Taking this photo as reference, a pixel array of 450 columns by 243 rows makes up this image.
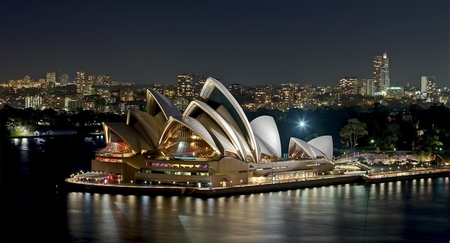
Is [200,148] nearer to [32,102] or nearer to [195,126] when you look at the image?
[195,126]

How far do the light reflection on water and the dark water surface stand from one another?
0.10 feet

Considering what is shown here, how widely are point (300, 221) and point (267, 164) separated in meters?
7.85

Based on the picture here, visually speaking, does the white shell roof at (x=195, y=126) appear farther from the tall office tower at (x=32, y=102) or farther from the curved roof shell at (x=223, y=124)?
the tall office tower at (x=32, y=102)

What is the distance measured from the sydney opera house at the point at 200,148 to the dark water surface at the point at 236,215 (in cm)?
150

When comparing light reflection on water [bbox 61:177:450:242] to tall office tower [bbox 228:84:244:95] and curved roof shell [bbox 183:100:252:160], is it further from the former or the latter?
tall office tower [bbox 228:84:244:95]

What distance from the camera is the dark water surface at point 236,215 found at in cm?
2192

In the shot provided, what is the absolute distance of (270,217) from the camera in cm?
2470

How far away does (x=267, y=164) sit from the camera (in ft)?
104

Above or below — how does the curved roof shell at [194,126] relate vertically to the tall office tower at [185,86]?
below

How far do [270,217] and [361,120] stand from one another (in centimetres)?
3206

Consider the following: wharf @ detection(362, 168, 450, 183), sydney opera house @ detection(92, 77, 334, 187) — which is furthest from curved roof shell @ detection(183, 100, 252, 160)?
wharf @ detection(362, 168, 450, 183)

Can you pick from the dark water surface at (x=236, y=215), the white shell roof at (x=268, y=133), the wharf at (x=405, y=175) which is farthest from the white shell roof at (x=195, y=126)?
the wharf at (x=405, y=175)

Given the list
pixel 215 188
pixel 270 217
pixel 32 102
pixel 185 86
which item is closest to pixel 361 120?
pixel 215 188

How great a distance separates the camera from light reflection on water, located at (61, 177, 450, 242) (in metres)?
21.9
